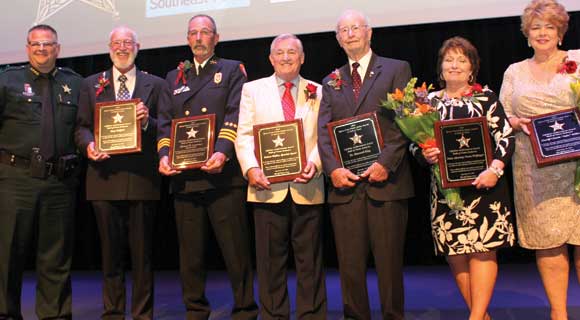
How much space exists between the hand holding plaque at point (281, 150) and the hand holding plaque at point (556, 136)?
4.19 ft

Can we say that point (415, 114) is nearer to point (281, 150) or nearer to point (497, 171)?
point (497, 171)

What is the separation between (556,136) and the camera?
2914mm

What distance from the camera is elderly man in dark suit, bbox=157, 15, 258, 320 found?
337cm

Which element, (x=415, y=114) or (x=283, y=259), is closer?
(x=415, y=114)

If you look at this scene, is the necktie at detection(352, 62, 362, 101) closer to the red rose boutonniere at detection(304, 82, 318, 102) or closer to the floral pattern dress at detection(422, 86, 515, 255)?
the red rose boutonniere at detection(304, 82, 318, 102)

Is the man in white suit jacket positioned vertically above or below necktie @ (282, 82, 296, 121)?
below

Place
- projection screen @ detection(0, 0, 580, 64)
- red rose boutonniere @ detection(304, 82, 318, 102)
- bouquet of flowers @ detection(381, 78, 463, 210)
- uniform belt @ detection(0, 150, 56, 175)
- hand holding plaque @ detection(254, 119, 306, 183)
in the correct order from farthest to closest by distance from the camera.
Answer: projection screen @ detection(0, 0, 580, 64) < uniform belt @ detection(0, 150, 56, 175) < red rose boutonniere @ detection(304, 82, 318, 102) < hand holding plaque @ detection(254, 119, 306, 183) < bouquet of flowers @ detection(381, 78, 463, 210)

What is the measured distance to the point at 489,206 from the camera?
2969 mm

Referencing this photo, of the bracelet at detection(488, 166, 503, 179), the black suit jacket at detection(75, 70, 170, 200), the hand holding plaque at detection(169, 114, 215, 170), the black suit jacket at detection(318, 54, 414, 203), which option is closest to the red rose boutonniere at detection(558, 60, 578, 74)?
the bracelet at detection(488, 166, 503, 179)

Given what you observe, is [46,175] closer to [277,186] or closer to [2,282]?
[2,282]

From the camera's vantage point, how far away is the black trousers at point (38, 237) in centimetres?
354

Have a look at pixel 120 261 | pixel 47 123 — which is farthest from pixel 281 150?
pixel 47 123

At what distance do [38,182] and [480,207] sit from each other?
2748 mm

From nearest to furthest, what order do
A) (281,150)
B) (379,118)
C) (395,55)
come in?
(379,118) < (281,150) < (395,55)
